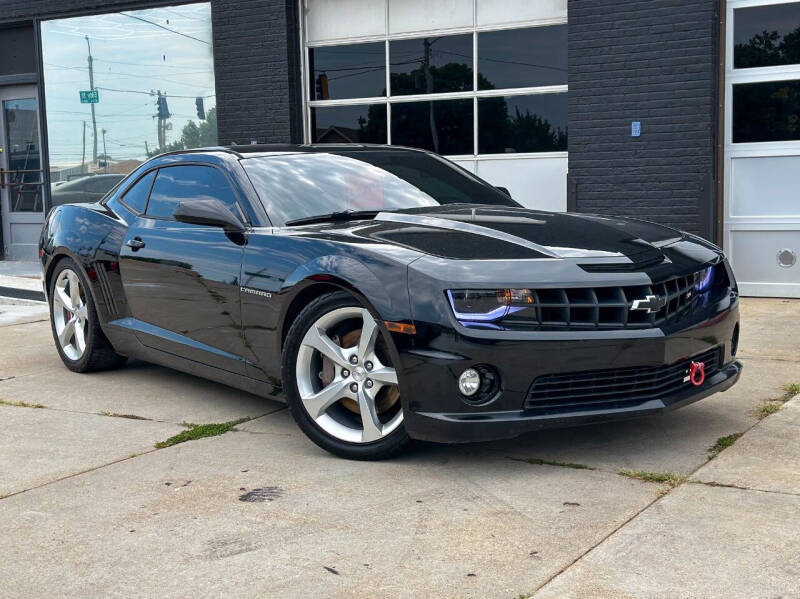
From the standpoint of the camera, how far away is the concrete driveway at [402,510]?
3.09 meters

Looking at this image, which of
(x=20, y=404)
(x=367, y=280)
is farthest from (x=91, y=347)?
(x=367, y=280)

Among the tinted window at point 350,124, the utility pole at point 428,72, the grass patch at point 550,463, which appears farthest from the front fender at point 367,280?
the tinted window at point 350,124

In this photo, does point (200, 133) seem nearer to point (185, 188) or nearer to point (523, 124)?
point (523, 124)

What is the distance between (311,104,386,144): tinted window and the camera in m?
12.1

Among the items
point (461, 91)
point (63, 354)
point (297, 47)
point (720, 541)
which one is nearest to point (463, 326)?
point (720, 541)

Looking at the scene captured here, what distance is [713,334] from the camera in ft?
14.9

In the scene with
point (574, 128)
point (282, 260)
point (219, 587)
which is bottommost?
point (219, 587)

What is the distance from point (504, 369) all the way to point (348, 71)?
8.84m

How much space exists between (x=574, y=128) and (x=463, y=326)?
702 cm

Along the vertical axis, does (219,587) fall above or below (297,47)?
below

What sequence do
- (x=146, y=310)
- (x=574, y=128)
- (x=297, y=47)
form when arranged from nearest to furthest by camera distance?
(x=146, y=310) → (x=574, y=128) → (x=297, y=47)

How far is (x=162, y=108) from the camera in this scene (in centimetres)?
1366

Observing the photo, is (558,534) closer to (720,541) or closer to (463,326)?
(720,541)

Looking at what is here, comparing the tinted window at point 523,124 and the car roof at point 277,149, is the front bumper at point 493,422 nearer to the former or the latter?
the car roof at point 277,149
